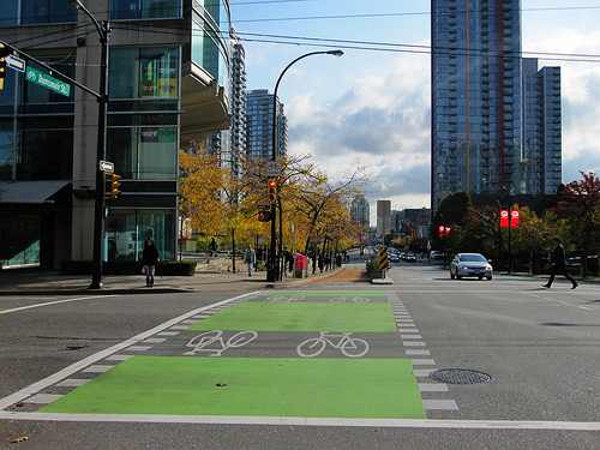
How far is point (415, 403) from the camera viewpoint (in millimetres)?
7098

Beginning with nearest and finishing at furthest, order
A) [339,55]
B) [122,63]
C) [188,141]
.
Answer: [339,55]
[122,63]
[188,141]

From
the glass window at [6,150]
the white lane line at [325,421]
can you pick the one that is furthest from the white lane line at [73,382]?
Answer: the glass window at [6,150]

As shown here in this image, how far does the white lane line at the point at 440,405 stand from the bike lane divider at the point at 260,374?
2cm

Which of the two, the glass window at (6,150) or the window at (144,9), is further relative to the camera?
the glass window at (6,150)

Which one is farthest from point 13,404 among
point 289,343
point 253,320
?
point 253,320

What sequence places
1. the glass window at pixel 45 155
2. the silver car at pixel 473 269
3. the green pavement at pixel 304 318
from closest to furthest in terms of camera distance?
the green pavement at pixel 304 318 → the silver car at pixel 473 269 → the glass window at pixel 45 155

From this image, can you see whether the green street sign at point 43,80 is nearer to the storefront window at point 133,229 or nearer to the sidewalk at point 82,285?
the sidewalk at point 82,285

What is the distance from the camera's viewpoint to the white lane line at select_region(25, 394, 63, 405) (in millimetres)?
7258

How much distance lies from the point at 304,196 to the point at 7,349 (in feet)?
119

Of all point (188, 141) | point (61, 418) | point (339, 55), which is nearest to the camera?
point (61, 418)

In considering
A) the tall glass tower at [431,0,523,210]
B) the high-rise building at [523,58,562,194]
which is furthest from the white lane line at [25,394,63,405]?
the high-rise building at [523,58,562,194]

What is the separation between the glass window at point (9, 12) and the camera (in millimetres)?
34500

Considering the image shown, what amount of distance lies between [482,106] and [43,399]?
299 feet

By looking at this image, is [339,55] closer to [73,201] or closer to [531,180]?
[73,201]
